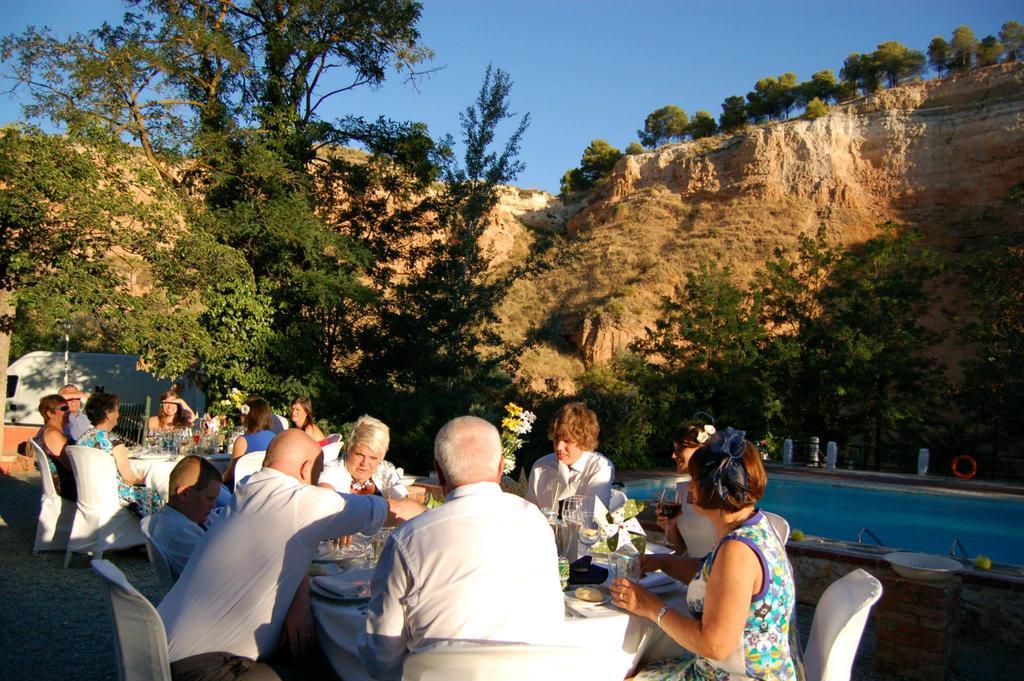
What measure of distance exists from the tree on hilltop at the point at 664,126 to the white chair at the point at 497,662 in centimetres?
5590

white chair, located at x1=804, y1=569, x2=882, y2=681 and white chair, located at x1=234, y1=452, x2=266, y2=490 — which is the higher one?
white chair, located at x1=804, y1=569, x2=882, y2=681

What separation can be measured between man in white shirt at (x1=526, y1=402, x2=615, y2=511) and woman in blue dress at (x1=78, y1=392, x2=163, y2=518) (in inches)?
120

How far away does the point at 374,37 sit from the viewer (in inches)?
493

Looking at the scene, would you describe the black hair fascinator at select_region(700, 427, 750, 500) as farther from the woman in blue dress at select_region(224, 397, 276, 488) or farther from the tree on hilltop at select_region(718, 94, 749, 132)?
the tree on hilltop at select_region(718, 94, 749, 132)

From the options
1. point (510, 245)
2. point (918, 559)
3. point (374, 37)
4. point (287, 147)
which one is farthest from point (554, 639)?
point (510, 245)

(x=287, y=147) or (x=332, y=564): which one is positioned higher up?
(x=287, y=147)

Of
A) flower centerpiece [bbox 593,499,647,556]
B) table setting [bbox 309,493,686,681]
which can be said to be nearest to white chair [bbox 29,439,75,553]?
table setting [bbox 309,493,686,681]

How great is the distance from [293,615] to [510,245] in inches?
1611

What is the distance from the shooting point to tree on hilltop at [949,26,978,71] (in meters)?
44.2

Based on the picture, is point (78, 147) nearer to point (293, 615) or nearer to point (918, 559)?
point (293, 615)

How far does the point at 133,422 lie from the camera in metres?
11.6

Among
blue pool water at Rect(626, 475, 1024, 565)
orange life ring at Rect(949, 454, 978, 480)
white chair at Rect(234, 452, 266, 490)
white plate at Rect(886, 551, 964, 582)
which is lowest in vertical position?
blue pool water at Rect(626, 475, 1024, 565)

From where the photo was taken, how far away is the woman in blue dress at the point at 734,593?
2.01 m

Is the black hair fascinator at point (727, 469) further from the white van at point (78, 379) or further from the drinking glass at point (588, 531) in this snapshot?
the white van at point (78, 379)
